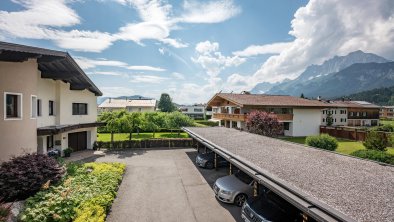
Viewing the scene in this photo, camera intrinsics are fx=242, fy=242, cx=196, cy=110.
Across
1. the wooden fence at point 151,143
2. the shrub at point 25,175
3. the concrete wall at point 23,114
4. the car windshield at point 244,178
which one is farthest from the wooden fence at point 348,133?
the concrete wall at point 23,114

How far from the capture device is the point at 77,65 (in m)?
18.9

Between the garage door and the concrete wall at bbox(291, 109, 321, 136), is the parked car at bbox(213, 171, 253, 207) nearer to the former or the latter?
the garage door

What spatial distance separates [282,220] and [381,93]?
186m

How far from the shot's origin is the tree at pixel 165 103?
97000 millimetres

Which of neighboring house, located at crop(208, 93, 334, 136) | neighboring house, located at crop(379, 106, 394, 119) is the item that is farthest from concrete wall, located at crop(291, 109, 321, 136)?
neighboring house, located at crop(379, 106, 394, 119)

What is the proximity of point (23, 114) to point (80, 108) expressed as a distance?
13303 mm

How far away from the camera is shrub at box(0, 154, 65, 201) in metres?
10.7

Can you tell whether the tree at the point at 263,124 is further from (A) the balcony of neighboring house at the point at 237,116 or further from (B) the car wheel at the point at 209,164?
(A) the balcony of neighboring house at the point at 237,116

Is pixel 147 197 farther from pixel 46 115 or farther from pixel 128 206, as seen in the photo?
pixel 46 115

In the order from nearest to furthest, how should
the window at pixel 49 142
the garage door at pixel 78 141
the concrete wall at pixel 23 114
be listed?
the concrete wall at pixel 23 114 → the window at pixel 49 142 → the garage door at pixel 78 141

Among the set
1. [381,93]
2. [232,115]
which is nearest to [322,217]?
[232,115]

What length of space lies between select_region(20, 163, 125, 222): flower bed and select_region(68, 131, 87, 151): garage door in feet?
44.5

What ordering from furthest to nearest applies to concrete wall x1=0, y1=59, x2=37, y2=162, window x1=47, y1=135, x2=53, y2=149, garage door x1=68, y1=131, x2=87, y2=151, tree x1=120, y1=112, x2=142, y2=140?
tree x1=120, y1=112, x2=142, y2=140
garage door x1=68, y1=131, x2=87, y2=151
window x1=47, y1=135, x2=53, y2=149
concrete wall x1=0, y1=59, x2=37, y2=162

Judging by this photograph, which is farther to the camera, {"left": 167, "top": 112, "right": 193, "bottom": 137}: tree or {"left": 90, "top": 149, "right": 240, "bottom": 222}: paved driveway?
{"left": 167, "top": 112, "right": 193, "bottom": 137}: tree
